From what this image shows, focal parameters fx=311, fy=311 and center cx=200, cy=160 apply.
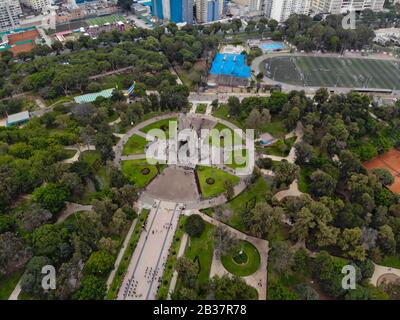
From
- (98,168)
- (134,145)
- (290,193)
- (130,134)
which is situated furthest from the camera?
(130,134)

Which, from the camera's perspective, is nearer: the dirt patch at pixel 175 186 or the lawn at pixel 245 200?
the lawn at pixel 245 200

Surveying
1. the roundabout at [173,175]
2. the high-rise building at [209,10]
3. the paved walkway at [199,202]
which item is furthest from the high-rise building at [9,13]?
the paved walkway at [199,202]

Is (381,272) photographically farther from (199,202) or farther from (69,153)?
(69,153)

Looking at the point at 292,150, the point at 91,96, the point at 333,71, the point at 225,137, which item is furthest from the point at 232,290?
the point at 333,71

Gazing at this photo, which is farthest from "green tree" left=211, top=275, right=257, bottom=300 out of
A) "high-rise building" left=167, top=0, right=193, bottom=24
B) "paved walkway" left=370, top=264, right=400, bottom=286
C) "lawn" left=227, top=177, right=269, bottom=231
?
"high-rise building" left=167, top=0, right=193, bottom=24

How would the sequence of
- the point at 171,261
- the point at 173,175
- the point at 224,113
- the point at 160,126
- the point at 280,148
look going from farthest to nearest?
the point at 224,113
the point at 160,126
the point at 280,148
the point at 173,175
the point at 171,261

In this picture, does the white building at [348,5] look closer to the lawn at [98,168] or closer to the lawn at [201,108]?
the lawn at [201,108]

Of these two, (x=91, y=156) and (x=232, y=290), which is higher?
(x=232, y=290)

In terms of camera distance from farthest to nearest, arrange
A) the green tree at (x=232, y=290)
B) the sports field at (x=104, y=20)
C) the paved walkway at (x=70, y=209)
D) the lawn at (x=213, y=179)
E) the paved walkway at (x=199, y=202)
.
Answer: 1. the sports field at (x=104, y=20)
2. the lawn at (x=213, y=179)
3. the paved walkway at (x=199, y=202)
4. the paved walkway at (x=70, y=209)
5. the green tree at (x=232, y=290)

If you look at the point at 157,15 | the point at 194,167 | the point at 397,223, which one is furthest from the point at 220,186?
the point at 157,15
